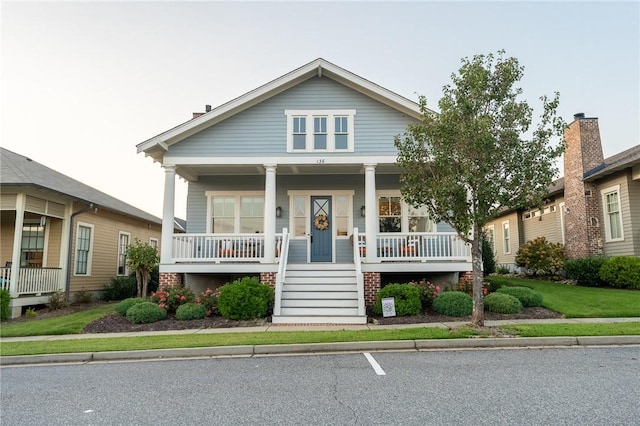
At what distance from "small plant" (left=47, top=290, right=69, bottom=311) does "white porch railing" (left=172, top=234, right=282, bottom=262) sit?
164 inches

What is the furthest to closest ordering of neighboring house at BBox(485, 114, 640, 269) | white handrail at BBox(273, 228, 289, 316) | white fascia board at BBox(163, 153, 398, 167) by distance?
neighboring house at BBox(485, 114, 640, 269), white fascia board at BBox(163, 153, 398, 167), white handrail at BBox(273, 228, 289, 316)

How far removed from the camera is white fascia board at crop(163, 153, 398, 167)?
12.7 meters

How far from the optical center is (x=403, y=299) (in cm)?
1052

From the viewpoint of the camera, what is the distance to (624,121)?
19547 mm

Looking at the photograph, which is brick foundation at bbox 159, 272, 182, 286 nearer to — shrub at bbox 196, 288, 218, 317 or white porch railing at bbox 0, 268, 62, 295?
shrub at bbox 196, 288, 218, 317

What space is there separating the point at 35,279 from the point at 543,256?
1855 cm

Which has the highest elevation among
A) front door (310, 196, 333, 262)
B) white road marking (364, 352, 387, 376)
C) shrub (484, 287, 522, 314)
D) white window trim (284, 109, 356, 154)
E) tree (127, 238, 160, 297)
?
white window trim (284, 109, 356, 154)

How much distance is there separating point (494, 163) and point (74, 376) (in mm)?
8107

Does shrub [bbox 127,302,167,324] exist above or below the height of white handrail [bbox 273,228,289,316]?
below

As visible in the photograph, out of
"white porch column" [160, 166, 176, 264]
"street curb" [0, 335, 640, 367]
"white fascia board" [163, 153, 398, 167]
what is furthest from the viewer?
"white fascia board" [163, 153, 398, 167]

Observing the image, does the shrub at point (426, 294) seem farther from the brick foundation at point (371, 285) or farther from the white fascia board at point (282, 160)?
the white fascia board at point (282, 160)

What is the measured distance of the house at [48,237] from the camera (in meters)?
12.2

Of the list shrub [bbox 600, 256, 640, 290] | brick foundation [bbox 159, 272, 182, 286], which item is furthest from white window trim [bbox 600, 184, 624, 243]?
brick foundation [bbox 159, 272, 182, 286]

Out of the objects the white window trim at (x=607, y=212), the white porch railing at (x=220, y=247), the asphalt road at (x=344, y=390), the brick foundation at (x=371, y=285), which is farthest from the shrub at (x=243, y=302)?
the white window trim at (x=607, y=212)
